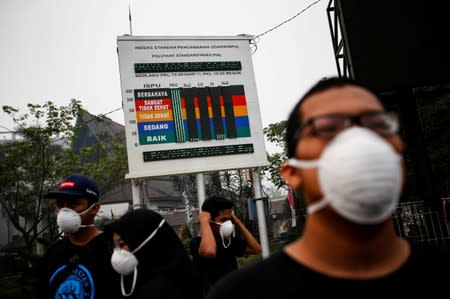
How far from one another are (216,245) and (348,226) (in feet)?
9.75

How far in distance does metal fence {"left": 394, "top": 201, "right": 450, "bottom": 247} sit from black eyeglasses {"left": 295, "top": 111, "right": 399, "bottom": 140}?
19.3 feet

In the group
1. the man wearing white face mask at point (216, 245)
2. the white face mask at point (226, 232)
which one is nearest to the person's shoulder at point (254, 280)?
the man wearing white face mask at point (216, 245)

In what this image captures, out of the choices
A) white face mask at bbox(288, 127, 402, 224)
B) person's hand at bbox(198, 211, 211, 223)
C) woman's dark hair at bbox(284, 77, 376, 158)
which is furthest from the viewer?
person's hand at bbox(198, 211, 211, 223)

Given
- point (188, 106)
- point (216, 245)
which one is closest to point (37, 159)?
point (188, 106)

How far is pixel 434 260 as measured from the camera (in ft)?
3.59

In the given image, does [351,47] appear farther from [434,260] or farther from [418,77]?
[434,260]

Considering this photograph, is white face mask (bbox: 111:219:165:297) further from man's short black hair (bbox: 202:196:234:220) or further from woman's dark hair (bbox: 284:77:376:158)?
man's short black hair (bbox: 202:196:234:220)

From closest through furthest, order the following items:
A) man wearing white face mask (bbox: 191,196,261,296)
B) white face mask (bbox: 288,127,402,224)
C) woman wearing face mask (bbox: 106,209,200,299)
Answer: white face mask (bbox: 288,127,402,224) → woman wearing face mask (bbox: 106,209,200,299) → man wearing white face mask (bbox: 191,196,261,296)

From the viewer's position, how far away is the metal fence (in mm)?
6410

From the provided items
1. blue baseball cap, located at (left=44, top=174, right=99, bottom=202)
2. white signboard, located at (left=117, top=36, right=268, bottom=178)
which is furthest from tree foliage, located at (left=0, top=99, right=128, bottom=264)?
blue baseball cap, located at (left=44, top=174, right=99, bottom=202)

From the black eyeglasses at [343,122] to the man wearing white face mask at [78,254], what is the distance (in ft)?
6.52

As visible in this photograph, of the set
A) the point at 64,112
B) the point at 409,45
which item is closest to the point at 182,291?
the point at 409,45

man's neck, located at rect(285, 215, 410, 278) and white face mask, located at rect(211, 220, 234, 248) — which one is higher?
man's neck, located at rect(285, 215, 410, 278)

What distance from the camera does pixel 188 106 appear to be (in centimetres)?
725
